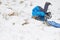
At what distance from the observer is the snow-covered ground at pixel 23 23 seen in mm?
4789

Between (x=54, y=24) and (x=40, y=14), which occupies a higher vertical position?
(x=40, y=14)

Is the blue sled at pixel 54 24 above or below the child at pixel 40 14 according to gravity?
below

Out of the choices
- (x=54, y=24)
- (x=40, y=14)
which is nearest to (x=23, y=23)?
(x=40, y=14)

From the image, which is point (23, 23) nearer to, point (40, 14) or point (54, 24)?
point (40, 14)

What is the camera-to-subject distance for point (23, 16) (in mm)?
5816

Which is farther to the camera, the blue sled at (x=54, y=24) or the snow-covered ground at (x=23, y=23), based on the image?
the blue sled at (x=54, y=24)

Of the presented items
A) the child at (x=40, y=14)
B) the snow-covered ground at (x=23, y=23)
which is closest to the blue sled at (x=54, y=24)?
the snow-covered ground at (x=23, y=23)

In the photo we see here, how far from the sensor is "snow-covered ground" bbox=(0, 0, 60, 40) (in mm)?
4789

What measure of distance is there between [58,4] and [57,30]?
1690mm

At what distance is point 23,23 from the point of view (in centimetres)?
537

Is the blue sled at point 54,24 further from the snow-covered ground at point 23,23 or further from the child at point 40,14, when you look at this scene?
the child at point 40,14

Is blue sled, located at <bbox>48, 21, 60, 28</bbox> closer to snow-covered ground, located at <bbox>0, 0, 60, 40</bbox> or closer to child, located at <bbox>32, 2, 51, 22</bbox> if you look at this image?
snow-covered ground, located at <bbox>0, 0, 60, 40</bbox>

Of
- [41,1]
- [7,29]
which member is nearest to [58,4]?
[41,1]

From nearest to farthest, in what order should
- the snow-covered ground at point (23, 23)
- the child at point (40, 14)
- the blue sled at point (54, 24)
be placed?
the snow-covered ground at point (23, 23) → the blue sled at point (54, 24) → the child at point (40, 14)
